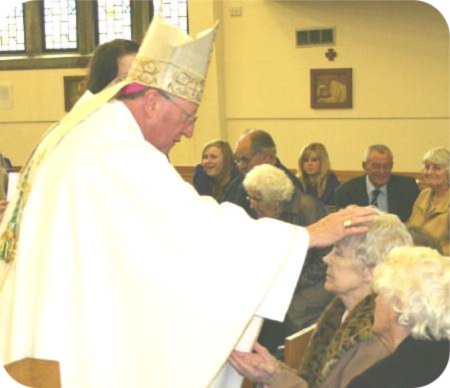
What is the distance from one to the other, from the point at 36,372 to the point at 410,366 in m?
1.14

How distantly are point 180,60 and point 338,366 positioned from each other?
120cm

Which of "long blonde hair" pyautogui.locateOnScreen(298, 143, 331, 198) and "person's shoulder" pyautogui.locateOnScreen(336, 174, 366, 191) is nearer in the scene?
"person's shoulder" pyautogui.locateOnScreen(336, 174, 366, 191)

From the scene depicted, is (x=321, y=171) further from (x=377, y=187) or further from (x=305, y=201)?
(x=305, y=201)

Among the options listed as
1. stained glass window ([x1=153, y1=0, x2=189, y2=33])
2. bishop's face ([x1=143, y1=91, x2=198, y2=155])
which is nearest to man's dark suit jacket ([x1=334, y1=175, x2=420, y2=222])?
bishop's face ([x1=143, y1=91, x2=198, y2=155])

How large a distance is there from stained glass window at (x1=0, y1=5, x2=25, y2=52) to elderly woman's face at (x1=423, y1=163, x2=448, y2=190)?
990 cm

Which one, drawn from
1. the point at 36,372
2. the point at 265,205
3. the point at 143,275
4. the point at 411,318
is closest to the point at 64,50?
the point at 265,205

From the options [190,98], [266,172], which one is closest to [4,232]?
[190,98]

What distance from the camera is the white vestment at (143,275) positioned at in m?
2.84

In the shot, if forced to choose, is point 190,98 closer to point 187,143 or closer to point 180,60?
point 180,60

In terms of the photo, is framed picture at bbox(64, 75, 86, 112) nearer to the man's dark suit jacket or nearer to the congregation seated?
the man's dark suit jacket

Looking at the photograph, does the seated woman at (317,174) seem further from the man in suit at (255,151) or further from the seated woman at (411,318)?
the seated woman at (411,318)

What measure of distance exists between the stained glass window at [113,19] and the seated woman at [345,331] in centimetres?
1158

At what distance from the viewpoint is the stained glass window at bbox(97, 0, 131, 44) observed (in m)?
14.7

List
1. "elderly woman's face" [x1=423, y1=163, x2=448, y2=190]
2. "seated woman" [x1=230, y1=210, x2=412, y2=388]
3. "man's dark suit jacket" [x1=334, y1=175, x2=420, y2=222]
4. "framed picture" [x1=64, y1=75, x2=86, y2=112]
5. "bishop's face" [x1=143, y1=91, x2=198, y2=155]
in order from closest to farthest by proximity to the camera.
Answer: "bishop's face" [x1=143, y1=91, x2=198, y2=155] < "seated woman" [x1=230, y1=210, x2=412, y2=388] < "elderly woman's face" [x1=423, y1=163, x2=448, y2=190] < "man's dark suit jacket" [x1=334, y1=175, x2=420, y2=222] < "framed picture" [x1=64, y1=75, x2=86, y2=112]
